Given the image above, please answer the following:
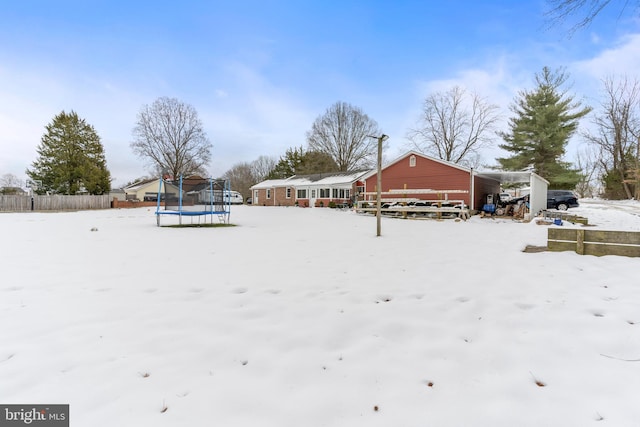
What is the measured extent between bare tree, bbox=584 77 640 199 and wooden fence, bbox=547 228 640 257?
106 feet

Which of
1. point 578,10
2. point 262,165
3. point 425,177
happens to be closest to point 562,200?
point 425,177

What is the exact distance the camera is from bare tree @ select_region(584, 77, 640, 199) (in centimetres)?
2724

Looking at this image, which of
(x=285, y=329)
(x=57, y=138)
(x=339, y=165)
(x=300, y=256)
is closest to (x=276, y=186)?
(x=339, y=165)

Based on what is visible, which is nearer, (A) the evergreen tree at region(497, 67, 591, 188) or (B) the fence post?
(B) the fence post

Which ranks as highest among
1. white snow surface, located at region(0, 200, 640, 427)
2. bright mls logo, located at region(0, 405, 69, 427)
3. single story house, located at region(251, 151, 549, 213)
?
single story house, located at region(251, 151, 549, 213)

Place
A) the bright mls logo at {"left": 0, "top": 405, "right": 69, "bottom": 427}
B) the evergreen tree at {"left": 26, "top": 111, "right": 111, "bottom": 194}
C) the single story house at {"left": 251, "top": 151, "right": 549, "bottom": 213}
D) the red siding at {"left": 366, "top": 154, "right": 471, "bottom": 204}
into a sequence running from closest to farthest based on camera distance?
the bright mls logo at {"left": 0, "top": 405, "right": 69, "bottom": 427} < the single story house at {"left": 251, "top": 151, "right": 549, "bottom": 213} < the red siding at {"left": 366, "top": 154, "right": 471, "bottom": 204} < the evergreen tree at {"left": 26, "top": 111, "right": 111, "bottom": 194}

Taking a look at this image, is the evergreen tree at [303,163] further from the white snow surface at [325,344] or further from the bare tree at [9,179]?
the bare tree at [9,179]

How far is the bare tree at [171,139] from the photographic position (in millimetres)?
32322

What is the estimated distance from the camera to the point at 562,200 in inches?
757

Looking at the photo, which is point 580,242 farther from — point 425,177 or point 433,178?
point 425,177

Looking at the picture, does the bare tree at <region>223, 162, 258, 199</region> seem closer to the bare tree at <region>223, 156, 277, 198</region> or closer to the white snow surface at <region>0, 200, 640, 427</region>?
the bare tree at <region>223, 156, 277, 198</region>

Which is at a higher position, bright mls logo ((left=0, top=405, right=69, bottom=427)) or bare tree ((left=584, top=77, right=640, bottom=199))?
bare tree ((left=584, top=77, right=640, bottom=199))

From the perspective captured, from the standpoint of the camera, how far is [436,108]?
31703mm

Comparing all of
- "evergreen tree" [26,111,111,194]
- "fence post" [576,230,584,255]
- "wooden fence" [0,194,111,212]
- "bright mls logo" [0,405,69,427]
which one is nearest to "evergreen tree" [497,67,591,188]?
"fence post" [576,230,584,255]
